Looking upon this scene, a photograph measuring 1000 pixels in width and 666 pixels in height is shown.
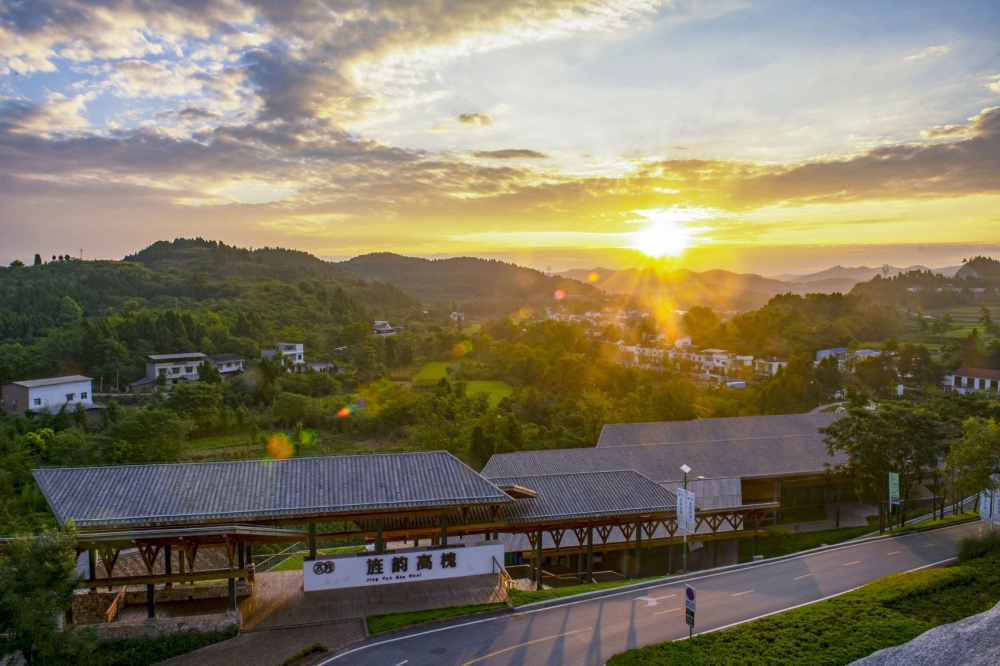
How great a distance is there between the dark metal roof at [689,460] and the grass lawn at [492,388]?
55.8 ft

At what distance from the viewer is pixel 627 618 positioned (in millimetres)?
12469

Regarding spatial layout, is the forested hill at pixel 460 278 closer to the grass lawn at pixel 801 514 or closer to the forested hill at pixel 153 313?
the forested hill at pixel 153 313

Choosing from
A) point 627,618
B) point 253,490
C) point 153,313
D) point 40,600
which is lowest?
point 627,618

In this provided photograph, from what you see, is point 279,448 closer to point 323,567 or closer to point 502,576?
point 323,567

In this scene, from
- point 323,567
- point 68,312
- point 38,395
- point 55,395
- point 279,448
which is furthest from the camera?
point 68,312

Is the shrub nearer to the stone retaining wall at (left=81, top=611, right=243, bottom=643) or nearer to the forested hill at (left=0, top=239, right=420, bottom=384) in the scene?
the stone retaining wall at (left=81, top=611, right=243, bottom=643)

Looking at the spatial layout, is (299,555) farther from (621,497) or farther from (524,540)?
(621,497)

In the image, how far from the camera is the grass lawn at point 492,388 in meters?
42.2

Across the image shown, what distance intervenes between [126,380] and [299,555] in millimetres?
32248

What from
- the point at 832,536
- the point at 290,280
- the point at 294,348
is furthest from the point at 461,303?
the point at 832,536

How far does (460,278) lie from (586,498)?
129951 millimetres

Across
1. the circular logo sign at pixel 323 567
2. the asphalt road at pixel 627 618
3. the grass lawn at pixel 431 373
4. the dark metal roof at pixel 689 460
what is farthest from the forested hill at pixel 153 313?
the asphalt road at pixel 627 618

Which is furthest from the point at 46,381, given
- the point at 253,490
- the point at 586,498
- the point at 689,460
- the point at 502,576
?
the point at 689,460

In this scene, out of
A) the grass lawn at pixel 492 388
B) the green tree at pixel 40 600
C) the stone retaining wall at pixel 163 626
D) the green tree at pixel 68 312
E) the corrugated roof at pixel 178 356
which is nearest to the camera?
the green tree at pixel 40 600
